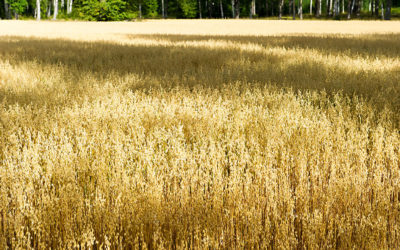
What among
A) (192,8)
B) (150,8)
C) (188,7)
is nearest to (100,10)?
(150,8)

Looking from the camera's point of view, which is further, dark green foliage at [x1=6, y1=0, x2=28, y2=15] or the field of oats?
dark green foliage at [x1=6, y1=0, x2=28, y2=15]

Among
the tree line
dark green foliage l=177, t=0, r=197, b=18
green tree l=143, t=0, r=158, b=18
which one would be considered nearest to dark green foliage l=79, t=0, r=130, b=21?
the tree line

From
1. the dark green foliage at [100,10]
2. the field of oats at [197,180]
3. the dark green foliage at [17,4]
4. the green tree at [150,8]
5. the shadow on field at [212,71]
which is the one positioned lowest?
the field of oats at [197,180]

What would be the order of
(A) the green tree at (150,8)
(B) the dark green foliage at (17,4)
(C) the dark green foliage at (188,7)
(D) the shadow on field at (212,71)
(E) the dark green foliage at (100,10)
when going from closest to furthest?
1. (D) the shadow on field at (212,71)
2. (E) the dark green foliage at (100,10)
3. (B) the dark green foliage at (17,4)
4. (A) the green tree at (150,8)
5. (C) the dark green foliage at (188,7)

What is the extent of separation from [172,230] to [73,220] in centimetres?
61

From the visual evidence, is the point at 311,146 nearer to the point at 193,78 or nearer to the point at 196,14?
the point at 193,78

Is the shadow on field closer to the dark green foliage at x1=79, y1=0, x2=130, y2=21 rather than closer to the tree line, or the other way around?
the dark green foliage at x1=79, y1=0, x2=130, y2=21

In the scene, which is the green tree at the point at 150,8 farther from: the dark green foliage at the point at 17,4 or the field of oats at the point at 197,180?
the field of oats at the point at 197,180

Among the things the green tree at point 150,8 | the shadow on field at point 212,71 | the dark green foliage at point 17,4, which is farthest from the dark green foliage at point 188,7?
the shadow on field at point 212,71

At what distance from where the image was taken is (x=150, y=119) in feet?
12.4

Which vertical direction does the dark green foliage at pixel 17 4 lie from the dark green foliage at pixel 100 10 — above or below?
above

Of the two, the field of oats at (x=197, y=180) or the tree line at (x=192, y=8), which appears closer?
the field of oats at (x=197, y=180)

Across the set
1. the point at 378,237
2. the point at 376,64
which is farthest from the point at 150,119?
the point at 376,64

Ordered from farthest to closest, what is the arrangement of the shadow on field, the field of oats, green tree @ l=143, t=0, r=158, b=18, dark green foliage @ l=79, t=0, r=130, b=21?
green tree @ l=143, t=0, r=158, b=18
dark green foliage @ l=79, t=0, r=130, b=21
the shadow on field
the field of oats
